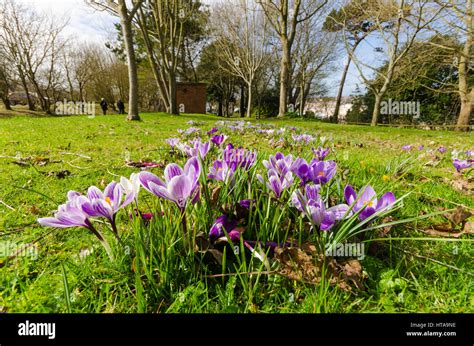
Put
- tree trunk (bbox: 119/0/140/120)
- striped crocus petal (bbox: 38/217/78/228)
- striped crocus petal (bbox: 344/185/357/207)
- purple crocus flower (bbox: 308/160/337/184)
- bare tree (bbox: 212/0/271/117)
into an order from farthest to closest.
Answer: bare tree (bbox: 212/0/271/117) < tree trunk (bbox: 119/0/140/120) < purple crocus flower (bbox: 308/160/337/184) < striped crocus petal (bbox: 344/185/357/207) < striped crocus petal (bbox: 38/217/78/228)

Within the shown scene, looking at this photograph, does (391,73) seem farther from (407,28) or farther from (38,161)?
(38,161)

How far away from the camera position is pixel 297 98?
122 ft

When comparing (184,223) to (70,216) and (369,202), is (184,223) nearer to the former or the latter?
(70,216)

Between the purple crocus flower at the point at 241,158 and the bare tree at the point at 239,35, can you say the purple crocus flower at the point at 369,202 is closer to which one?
the purple crocus flower at the point at 241,158

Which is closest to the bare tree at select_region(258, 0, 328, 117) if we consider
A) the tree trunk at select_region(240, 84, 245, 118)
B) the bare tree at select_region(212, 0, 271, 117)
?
the bare tree at select_region(212, 0, 271, 117)

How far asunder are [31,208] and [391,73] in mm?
19641

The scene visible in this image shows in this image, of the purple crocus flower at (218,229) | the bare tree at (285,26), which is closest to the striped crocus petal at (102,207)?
the purple crocus flower at (218,229)

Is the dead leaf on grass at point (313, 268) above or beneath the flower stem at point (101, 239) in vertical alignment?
beneath

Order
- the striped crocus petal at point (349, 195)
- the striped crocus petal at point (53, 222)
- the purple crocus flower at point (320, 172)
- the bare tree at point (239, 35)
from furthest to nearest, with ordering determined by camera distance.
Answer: the bare tree at point (239, 35) < the purple crocus flower at point (320, 172) < the striped crocus petal at point (349, 195) < the striped crocus petal at point (53, 222)

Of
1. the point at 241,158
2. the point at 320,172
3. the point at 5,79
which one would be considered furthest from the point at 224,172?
the point at 5,79

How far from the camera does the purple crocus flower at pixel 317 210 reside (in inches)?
32.6

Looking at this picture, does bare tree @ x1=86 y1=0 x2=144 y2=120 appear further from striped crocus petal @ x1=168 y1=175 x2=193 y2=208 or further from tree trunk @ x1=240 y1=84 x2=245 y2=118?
tree trunk @ x1=240 y1=84 x2=245 y2=118

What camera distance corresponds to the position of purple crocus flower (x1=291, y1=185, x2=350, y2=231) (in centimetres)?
83
